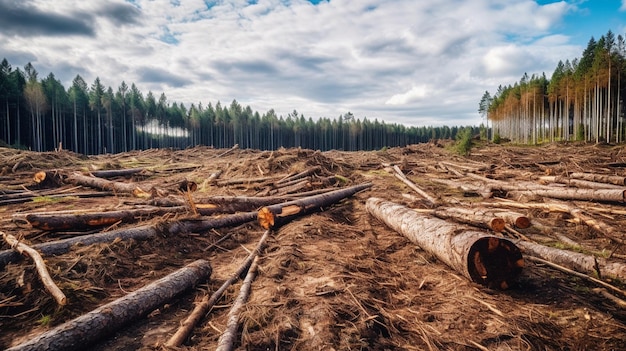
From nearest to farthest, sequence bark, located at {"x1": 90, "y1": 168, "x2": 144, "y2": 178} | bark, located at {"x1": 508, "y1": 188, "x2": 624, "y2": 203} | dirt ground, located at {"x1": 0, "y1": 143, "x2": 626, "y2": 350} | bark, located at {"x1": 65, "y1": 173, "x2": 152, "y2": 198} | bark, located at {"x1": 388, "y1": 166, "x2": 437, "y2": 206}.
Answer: dirt ground, located at {"x1": 0, "y1": 143, "x2": 626, "y2": 350} → bark, located at {"x1": 508, "y1": 188, "x2": 624, "y2": 203} → bark, located at {"x1": 388, "y1": 166, "x2": 437, "y2": 206} → bark, located at {"x1": 65, "y1": 173, "x2": 152, "y2": 198} → bark, located at {"x1": 90, "y1": 168, "x2": 144, "y2": 178}

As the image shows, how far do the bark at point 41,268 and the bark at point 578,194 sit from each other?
35.7 ft

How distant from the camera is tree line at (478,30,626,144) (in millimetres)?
36000

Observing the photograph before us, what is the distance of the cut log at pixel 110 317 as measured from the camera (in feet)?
9.83

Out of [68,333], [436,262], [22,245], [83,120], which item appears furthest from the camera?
[83,120]

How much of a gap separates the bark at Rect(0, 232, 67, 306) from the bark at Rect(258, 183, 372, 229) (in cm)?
434

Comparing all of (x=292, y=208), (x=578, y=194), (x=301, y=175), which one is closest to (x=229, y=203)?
(x=292, y=208)

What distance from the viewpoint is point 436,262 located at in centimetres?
543

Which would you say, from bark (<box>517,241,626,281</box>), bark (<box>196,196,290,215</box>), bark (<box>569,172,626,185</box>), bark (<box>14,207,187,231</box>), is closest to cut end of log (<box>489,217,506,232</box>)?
bark (<box>517,241,626,281</box>)

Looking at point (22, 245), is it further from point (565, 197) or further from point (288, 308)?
point (565, 197)

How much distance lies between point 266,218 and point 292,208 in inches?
36.8

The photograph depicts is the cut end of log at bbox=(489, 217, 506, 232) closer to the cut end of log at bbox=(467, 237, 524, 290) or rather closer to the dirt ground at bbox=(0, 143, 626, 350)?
the dirt ground at bbox=(0, 143, 626, 350)

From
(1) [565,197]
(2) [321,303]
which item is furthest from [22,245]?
(1) [565,197]

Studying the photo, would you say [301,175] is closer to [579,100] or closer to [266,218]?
[266,218]

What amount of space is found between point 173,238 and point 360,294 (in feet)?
14.6
